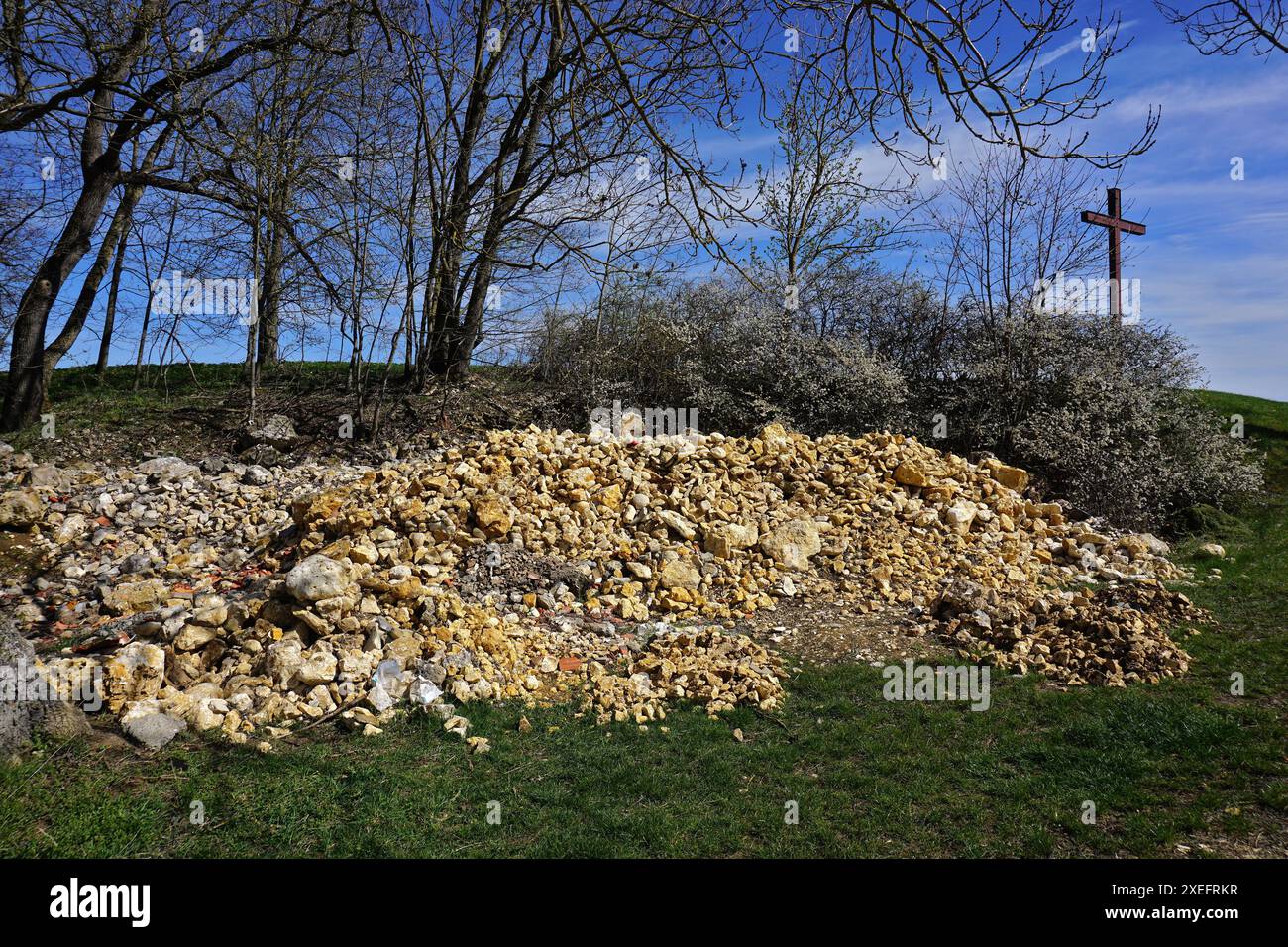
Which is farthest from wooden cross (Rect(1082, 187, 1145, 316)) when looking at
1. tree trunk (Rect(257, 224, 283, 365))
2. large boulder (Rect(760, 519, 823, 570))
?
tree trunk (Rect(257, 224, 283, 365))

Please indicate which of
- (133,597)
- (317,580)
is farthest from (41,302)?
(317,580)

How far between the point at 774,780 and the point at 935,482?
5.25 m

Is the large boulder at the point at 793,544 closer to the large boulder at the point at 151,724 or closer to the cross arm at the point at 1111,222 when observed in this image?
the large boulder at the point at 151,724

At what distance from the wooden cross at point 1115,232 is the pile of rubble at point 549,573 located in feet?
15.8

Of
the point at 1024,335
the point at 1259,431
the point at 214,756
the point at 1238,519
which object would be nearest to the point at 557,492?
the point at 214,756

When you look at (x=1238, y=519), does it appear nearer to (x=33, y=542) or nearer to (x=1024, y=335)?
(x=1024, y=335)

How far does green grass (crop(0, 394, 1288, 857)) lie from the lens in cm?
355

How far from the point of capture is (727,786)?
410 cm

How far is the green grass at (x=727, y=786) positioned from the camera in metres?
3.55

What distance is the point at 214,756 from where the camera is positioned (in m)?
4.17

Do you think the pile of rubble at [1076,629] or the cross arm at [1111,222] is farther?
the cross arm at [1111,222]

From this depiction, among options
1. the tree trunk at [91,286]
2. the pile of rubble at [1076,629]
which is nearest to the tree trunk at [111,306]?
the tree trunk at [91,286]

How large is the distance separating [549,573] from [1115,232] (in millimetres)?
10734

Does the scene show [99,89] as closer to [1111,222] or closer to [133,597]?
[133,597]
